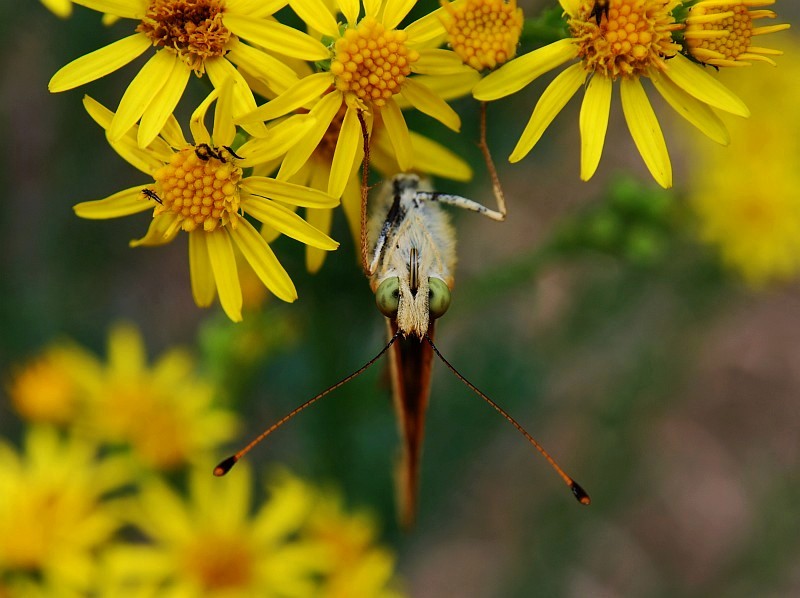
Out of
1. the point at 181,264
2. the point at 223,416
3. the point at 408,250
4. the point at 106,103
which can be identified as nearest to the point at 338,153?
the point at 408,250

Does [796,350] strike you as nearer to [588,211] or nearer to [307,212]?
[588,211]

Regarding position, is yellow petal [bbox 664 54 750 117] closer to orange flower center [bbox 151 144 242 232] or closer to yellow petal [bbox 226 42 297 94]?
yellow petal [bbox 226 42 297 94]

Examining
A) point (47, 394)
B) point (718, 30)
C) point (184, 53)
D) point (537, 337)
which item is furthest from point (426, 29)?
point (537, 337)

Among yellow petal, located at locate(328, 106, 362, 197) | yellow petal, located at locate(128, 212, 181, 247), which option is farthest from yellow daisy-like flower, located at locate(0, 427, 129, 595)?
yellow petal, located at locate(328, 106, 362, 197)

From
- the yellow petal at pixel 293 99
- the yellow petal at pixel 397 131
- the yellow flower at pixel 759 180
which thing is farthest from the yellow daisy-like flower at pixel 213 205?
the yellow flower at pixel 759 180

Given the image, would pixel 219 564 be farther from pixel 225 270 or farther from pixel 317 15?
pixel 317 15
